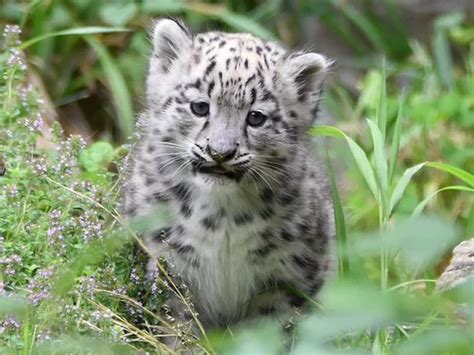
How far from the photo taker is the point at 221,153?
193 inches

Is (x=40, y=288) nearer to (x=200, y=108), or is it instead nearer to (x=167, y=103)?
(x=200, y=108)

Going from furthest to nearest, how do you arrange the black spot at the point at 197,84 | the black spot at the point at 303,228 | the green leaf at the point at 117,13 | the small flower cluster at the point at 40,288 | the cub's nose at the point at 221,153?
1. the green leaf at the point at 117,13
2. the black spot at the point at 303,228
3. the black spot at the point at 197,84
4. the cub's nose at the point at 221,153
5. the small flower cluster at the point at 40,288

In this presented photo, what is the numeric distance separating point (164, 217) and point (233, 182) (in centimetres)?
34

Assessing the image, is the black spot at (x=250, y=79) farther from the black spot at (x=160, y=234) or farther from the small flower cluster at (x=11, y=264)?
the small flower cluster at (x=11, y=264)

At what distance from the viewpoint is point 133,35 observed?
9156 mm

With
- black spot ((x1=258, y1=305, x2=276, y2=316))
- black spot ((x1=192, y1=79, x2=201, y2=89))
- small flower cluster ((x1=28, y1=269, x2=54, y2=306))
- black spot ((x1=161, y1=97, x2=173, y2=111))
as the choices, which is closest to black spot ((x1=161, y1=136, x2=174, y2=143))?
black spot ((x1=161, y1=97, x2=173, y2=111))

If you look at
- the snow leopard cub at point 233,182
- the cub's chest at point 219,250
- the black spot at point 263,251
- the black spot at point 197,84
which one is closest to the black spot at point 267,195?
the snow leopard cub at point 233,182

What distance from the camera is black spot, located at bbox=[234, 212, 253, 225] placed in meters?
5.32

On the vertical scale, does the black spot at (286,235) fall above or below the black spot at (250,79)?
below

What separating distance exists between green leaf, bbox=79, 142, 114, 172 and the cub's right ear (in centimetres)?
55

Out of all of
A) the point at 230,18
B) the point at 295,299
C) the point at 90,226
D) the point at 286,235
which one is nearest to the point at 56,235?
the point at 90,226

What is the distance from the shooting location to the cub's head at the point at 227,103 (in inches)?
200

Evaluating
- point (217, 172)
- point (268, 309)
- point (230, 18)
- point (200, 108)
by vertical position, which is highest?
point (230, 18)

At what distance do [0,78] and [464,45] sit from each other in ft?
20.1
